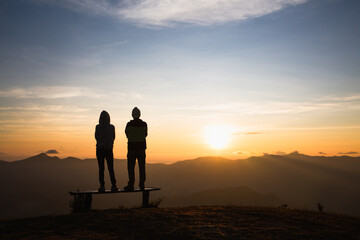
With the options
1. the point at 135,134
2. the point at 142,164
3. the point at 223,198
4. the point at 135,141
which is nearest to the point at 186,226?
the point at 142,164

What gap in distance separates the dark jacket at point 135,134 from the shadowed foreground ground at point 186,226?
8.91 feet

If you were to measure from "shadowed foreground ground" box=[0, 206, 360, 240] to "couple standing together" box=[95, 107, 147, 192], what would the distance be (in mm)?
1770

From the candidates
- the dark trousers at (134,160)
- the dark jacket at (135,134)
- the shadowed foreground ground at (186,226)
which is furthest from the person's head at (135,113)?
the shadowed foreground ground at (186,226)

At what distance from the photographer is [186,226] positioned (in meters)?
7.77

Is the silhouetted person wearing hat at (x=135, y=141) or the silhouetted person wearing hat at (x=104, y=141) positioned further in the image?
the silhouetted person wearing hat at (x=135, y=141)

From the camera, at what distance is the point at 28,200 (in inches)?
7461

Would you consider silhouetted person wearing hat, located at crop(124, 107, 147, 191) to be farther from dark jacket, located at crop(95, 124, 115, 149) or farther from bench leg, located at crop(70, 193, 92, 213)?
bench leg, located at crop(70, 193, 92, 213)

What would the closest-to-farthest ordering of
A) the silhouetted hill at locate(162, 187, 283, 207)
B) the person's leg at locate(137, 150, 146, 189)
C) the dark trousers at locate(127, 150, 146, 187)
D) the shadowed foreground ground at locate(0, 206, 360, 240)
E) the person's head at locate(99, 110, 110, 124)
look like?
the shadowed foreground ground at locate(0, 206, 360, 240) → the person's head at locate(99, 110, 110, 124) → the dark trousers at locate(127, 150, 146, 187) → the person's leg at locate(137, 150, 146, 189) → the silhouetted hill at locate(162, 187, 283, 207)

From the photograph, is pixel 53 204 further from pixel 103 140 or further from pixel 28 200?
pixel 103 140

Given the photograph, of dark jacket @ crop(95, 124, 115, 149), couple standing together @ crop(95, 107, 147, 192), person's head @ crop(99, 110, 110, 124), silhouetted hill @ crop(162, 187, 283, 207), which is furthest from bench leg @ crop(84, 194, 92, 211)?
silhouetted hill @ crop(162, 187, 283, 207)

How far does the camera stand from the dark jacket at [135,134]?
37.3 feet

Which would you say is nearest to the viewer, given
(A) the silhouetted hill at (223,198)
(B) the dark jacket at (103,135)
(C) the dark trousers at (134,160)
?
(B) the dark jacket at (103,135)

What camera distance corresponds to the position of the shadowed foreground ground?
7.08 m

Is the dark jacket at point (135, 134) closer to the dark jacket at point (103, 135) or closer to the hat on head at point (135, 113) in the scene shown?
the hat on head at point (135, 113)
